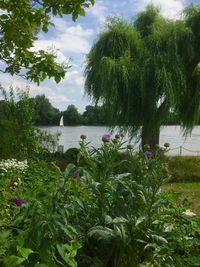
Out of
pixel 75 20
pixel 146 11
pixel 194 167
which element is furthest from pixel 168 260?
pixel 146 11

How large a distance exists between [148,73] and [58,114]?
213 inches

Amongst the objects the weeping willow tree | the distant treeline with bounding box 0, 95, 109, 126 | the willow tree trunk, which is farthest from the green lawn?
the distant treeline with bounding box 0, 95, 109, 126

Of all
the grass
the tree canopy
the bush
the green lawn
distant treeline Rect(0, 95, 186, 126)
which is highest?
the tree canopy

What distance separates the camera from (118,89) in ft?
44.3

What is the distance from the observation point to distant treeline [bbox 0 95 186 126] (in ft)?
42.3

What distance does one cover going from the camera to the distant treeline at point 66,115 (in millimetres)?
12882

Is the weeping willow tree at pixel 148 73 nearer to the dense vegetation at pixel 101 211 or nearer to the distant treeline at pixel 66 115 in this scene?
the distant treeline at pixel 66 115

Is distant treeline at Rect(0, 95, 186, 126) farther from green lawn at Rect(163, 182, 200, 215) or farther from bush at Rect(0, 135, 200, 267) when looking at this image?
bush at Rect(0, 135, 200, 267)

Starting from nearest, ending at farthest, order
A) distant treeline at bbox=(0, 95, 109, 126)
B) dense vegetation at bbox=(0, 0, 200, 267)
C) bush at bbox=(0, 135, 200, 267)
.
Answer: dense vegetation at bbox=(0, 0, 200, 267) → bush at bbox=(0, 135, 200, 267) → distant treeline at bbox=(0, 95, 109, 126)

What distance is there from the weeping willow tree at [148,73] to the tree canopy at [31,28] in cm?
917

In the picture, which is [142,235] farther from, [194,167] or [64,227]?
[194,167]

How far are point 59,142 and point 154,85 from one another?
12.7ft

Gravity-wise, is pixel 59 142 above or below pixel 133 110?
below

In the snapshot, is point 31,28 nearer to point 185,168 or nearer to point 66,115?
point 185,168
